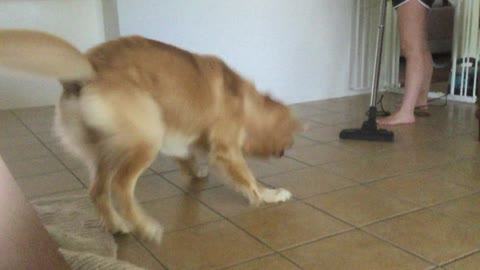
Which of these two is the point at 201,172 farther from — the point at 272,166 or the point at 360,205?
the point at 360,205

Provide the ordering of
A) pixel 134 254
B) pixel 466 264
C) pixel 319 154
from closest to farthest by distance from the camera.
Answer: pixel 466 264 → pixel 134 254 → pixel 319 154

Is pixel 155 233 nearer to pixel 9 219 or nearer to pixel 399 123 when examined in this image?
pixel 9 219

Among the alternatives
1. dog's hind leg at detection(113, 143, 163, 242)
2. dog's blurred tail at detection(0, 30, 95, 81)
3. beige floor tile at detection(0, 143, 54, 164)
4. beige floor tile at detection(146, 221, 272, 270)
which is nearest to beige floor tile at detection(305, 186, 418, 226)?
beige floor tile at detection(146, 221, 272, 270)

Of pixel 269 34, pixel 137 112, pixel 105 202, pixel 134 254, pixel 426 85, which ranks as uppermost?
pixel 269 34

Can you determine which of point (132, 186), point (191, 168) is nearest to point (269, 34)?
point (191, 168)

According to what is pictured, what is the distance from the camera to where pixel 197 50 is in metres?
3.44

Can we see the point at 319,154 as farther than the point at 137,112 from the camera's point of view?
Yes

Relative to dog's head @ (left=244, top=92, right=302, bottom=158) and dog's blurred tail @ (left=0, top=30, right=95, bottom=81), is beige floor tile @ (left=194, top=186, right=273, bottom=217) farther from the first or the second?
dog's blurred tail @ (left=0, top=30, right=95, bottom=81)

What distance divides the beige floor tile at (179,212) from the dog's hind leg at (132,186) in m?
Result: 0.11

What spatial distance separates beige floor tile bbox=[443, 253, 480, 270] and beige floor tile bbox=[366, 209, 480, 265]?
0.07 ft

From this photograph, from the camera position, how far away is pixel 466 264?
1433 mm

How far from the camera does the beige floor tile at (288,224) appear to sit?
5.33ft

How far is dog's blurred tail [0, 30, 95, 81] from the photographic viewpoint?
1176 millimetres

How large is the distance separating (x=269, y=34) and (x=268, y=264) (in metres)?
2.46
